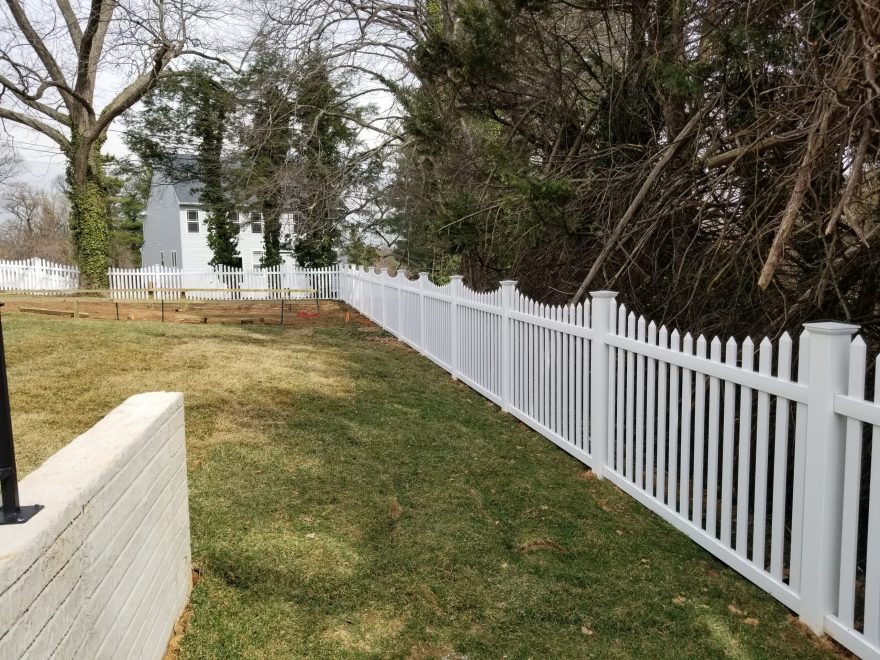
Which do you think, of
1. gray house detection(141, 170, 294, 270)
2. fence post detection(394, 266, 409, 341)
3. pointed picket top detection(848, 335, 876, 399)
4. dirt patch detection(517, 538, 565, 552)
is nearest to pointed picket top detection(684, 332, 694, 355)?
pointed picket top detection(848, 335, 876, 399)

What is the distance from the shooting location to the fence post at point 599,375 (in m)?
5.04

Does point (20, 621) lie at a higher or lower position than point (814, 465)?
higher

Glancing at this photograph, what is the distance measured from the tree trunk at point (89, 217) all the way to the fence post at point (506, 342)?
919 inches

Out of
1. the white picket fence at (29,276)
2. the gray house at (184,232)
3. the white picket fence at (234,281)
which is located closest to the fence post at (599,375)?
the white picket fence at (234,281)

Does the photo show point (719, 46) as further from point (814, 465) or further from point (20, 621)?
point (20, 621)

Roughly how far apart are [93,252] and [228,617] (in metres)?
26.5

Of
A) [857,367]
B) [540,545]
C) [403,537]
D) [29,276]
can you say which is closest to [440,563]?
[403,537]

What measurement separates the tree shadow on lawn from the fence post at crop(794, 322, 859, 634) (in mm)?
256

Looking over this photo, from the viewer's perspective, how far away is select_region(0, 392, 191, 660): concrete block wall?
5.02 ft

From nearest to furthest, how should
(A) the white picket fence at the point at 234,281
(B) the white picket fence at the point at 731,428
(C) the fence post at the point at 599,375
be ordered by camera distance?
(B) the white picket fence at the point at 731,428 < (C) the fence post at the point at 599,375 < (A) the white picket fence at the point at 234,281

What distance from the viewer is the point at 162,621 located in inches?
110

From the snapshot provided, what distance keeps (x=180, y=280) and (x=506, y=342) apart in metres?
23.8

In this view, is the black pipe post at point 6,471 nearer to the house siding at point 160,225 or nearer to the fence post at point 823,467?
the fence post at point 823,467

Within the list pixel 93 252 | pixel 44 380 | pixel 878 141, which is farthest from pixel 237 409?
pixel 93 252
